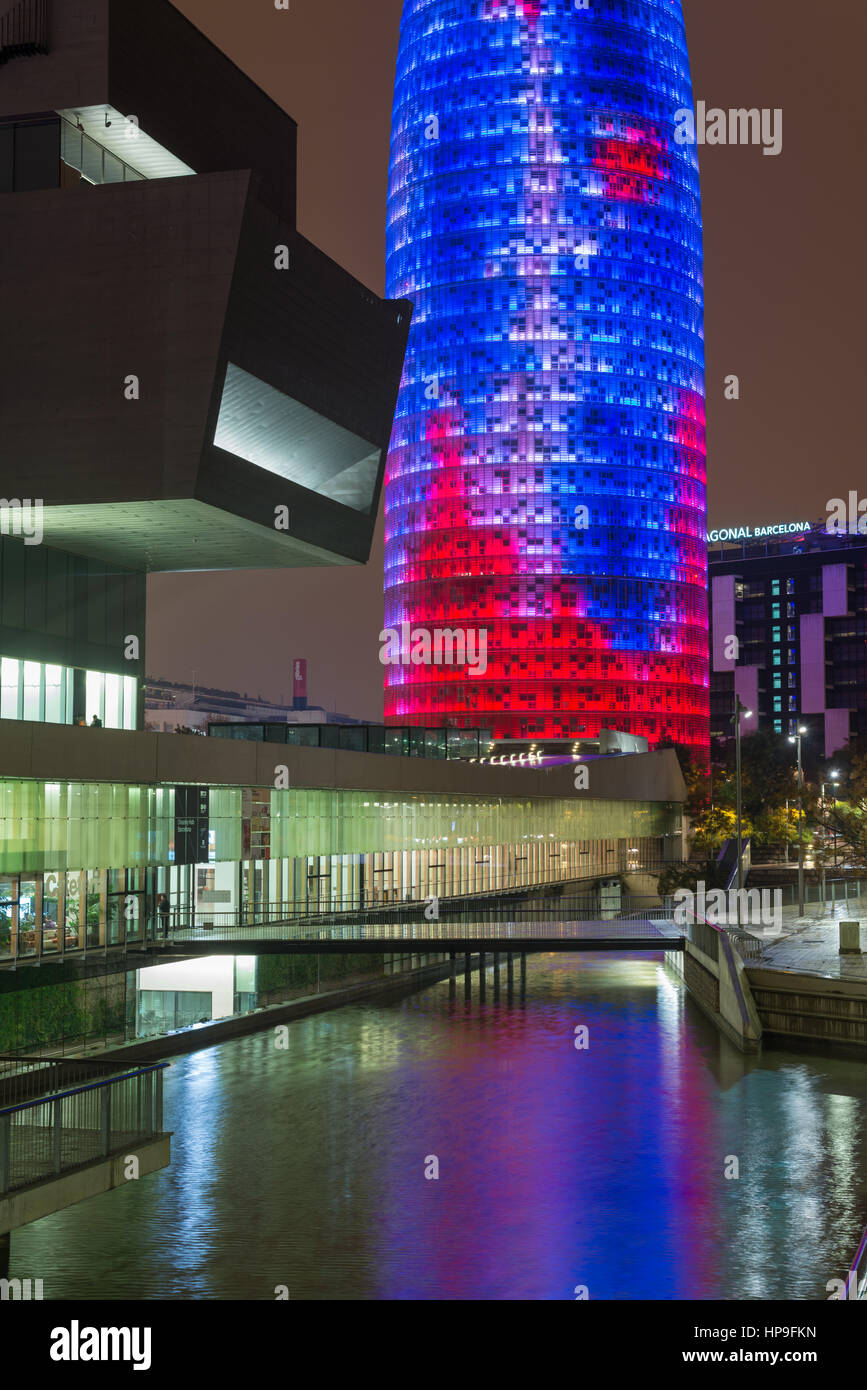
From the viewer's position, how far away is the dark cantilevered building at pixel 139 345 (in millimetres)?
40000

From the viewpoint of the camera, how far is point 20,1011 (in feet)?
124

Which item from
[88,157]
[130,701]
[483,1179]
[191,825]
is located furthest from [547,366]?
[483,1179]

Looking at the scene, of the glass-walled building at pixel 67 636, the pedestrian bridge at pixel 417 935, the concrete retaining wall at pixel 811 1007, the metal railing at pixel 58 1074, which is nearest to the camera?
the metal railing at pixel 58 1074

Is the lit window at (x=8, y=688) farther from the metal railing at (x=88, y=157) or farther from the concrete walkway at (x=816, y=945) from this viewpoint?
the concrete walkway at (x=816, y=945)

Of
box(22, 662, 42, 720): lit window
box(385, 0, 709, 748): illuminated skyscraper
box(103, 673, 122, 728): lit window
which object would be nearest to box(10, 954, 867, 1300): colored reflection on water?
box(22, 662, 42, 720): lit window

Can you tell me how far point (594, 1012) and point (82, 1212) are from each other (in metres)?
29.4

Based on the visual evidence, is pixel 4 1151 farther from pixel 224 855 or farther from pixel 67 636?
pixel 224 855

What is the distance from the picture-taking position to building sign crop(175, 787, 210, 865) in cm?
4769

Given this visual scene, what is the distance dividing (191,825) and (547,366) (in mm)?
112953

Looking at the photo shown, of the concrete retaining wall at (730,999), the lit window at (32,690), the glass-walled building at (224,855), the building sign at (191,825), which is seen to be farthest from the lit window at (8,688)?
the concrete retaining wall at (730,999)

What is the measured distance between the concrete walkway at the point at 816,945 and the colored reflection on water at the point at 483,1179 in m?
3.15

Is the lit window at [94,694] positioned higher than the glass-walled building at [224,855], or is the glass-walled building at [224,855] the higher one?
the lit window at [94,694]

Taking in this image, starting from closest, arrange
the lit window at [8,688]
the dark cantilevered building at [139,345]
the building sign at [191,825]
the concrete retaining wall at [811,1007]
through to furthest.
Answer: the dark cantilevered building at [139,345] < the concrete retaining wall at [811,1007] < the lit window at [8,688] < the building sign at [191,825]

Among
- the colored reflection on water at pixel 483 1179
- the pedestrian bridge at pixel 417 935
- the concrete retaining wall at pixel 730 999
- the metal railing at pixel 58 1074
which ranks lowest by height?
the colored reflection on water at pixel 483 1179
